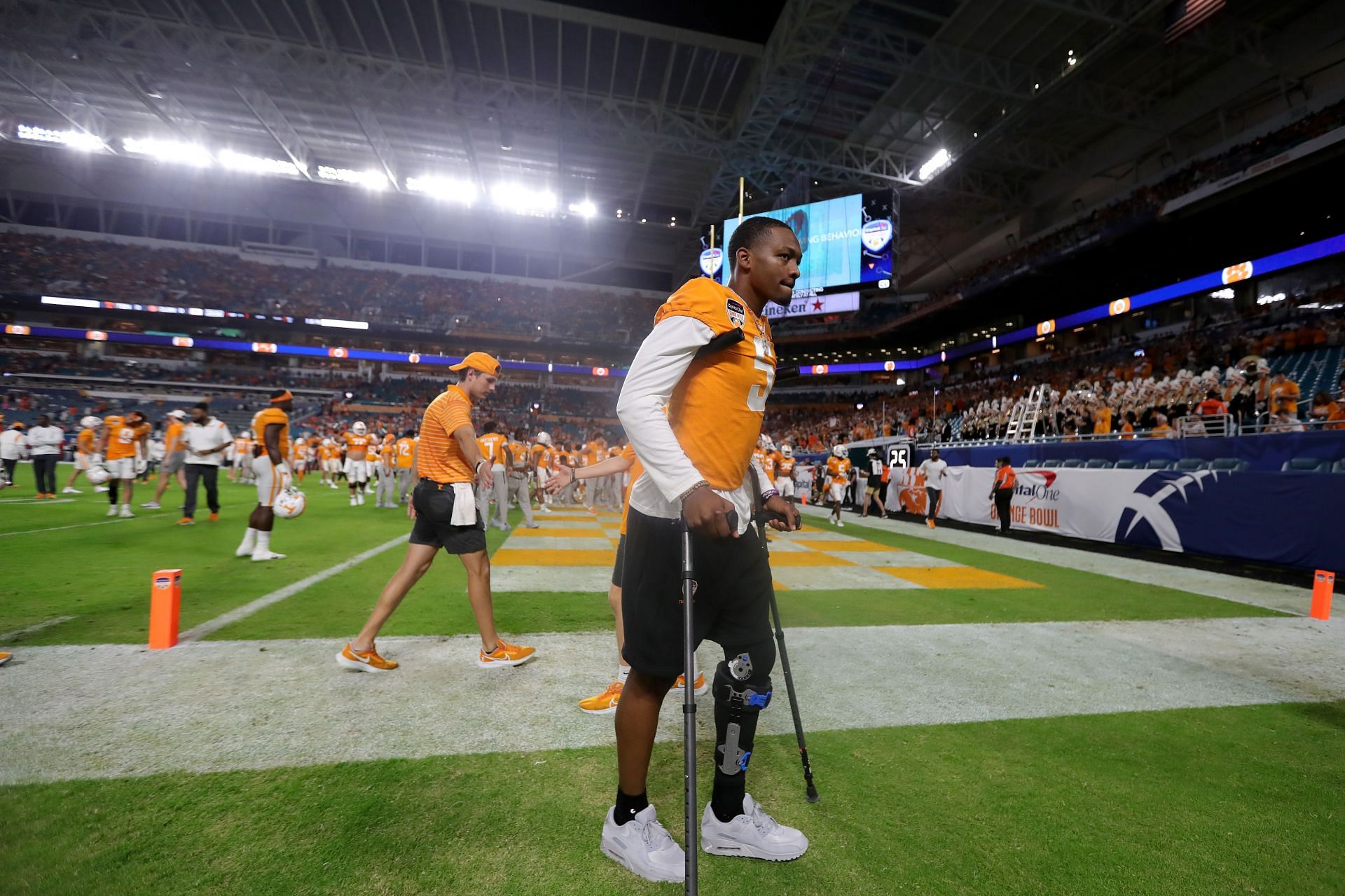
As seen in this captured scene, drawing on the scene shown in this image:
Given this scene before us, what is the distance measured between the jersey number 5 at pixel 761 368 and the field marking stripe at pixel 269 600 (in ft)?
13.7

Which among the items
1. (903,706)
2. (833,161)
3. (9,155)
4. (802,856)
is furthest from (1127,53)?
(9,155)

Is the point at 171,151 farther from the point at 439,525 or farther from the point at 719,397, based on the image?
the point at 719,397

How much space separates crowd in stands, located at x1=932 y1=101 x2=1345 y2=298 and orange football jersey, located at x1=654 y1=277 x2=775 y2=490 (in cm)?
2495

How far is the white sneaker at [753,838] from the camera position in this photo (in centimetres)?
203

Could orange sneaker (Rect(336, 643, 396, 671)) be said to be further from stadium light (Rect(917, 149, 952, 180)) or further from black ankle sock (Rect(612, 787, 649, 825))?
stadium light (Rect(917, 149, 952, 180))

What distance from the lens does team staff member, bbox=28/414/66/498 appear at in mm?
13258

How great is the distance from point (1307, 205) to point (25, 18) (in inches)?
1865

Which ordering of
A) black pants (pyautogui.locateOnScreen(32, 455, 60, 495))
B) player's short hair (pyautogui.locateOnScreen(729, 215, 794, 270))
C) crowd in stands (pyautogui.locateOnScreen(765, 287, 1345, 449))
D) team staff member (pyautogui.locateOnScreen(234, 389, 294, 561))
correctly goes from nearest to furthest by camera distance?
player's short hair (pyautogui.locateOnScreen(729, 215, 794, 270)) → team staff member (pyautogui.locateOnScreen(234, 389, 294, 561)) → crowd in stands (pyautogui.locateOnScreen(765, 287, 1345, 449)) → black pants (pyautogui.locateOnScreen(32, 455, 60, 495))

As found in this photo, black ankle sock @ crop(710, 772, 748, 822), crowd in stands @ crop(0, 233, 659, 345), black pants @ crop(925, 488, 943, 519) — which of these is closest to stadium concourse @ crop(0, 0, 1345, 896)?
black ankle sock @ crop(710, 772, 748, 822)

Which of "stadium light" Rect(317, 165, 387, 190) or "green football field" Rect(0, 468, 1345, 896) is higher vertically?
"stadium light" Rect(317, 165, 387, 190)

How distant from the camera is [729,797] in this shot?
6.88 feet

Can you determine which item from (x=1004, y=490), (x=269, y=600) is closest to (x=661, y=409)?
(x=269, y=600)

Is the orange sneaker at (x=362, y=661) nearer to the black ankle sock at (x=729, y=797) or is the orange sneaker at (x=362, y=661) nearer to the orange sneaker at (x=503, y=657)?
the orange sneaker at (x=503, y=657)

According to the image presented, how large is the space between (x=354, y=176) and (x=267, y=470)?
37557 mm
